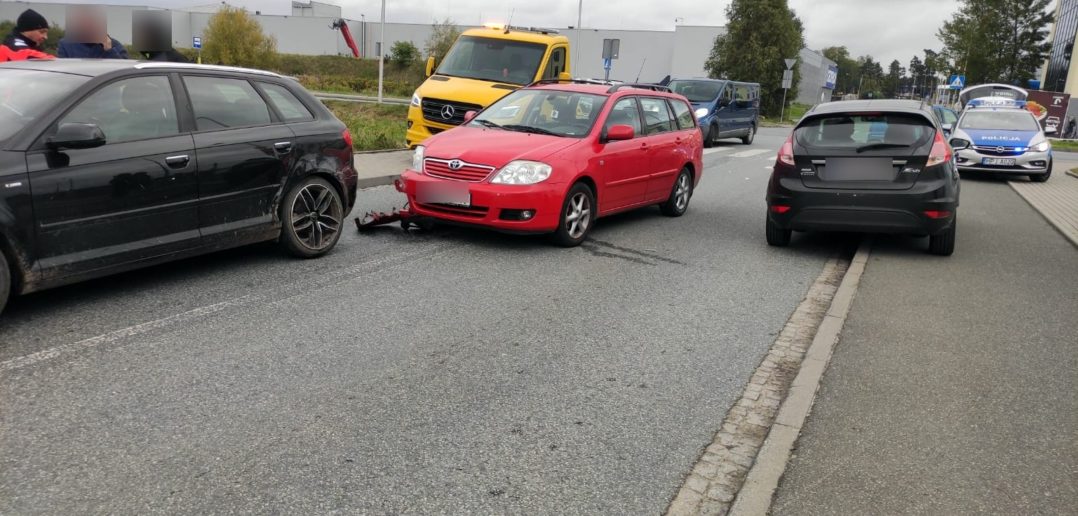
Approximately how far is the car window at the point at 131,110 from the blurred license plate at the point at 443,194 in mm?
2560

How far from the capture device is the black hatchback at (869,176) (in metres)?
8.09

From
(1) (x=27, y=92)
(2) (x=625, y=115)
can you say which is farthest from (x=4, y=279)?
(2) (x=625, y=115)

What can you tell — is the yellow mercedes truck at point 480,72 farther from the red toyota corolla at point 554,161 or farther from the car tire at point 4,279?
the car tire at point 4,279

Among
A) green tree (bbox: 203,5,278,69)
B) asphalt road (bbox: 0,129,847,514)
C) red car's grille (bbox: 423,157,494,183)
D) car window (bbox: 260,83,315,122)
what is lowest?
asphalt road (bbox: 0,129,847,514)

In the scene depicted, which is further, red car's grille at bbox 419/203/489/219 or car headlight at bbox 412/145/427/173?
car headlight at bbox 412/145/427/173

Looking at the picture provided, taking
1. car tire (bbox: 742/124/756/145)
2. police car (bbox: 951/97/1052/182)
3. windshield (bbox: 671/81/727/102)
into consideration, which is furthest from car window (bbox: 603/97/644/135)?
car tire (bbox: 742/124/756/145)

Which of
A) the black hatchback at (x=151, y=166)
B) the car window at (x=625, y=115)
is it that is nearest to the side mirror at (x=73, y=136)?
the black hatchback at (x=151, y=166)

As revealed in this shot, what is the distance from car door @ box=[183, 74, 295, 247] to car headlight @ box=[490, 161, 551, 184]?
1924mm

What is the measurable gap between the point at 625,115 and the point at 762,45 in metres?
50.9

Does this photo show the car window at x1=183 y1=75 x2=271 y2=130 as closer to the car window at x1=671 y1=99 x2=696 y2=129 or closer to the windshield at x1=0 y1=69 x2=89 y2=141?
the windshield at x1=0 y1=69 x2=89 y2=141

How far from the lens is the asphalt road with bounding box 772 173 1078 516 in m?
3.53

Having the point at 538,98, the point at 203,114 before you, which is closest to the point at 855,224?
the point at 538,98

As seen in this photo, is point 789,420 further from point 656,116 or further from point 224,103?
point 656,116

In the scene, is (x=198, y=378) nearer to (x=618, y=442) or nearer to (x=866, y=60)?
(x=618, y=442)
